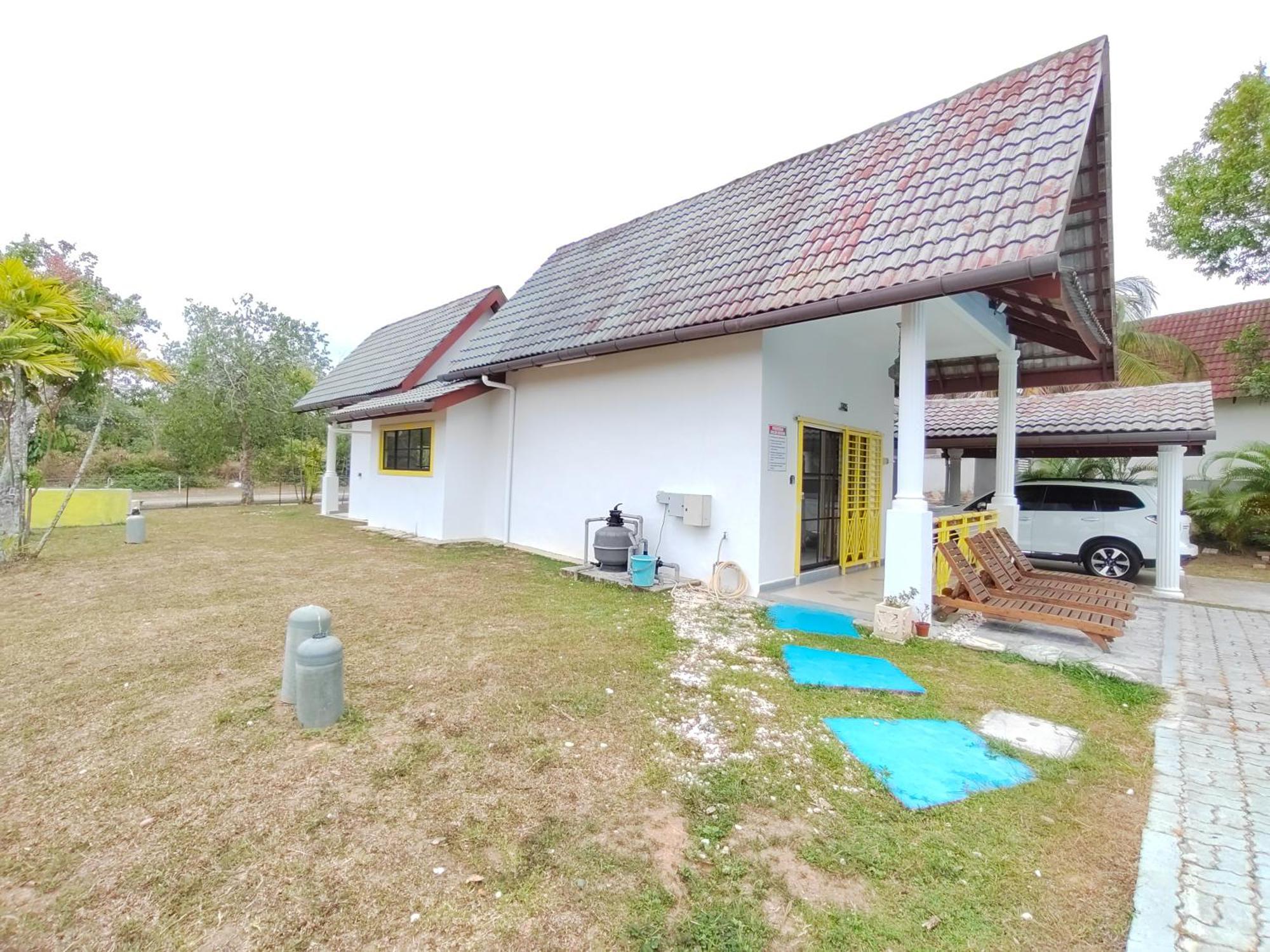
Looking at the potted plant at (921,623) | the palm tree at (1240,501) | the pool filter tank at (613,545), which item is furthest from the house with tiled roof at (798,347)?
the palm tree at (1240,501)

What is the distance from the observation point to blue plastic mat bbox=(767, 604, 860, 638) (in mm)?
5531

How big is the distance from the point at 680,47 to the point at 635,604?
9.84m

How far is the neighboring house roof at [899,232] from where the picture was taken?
192 inches

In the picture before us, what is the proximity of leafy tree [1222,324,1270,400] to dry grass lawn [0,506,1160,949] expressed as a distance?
14566 millimetres

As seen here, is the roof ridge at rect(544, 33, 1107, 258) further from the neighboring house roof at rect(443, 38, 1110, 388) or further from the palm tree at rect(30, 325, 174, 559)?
the palm tree at rect(30, 325, 174, 559)

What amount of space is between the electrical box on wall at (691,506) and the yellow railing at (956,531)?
8.69 ft

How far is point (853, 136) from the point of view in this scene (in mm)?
7668

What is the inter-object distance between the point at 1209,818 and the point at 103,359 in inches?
491

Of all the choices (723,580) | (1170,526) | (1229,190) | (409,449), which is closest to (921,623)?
(723,580)

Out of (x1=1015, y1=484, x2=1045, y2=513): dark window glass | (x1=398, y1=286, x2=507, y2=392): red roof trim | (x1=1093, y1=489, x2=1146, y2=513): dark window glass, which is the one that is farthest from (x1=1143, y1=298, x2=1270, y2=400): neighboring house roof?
(x1=398, y1=286, x2=507, y2=392): red roof trim

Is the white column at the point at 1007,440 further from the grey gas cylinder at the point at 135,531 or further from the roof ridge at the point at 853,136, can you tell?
the grey gas cylinder at the point at 135,531

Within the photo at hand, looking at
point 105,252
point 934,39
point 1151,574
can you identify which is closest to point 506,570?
point 934,39

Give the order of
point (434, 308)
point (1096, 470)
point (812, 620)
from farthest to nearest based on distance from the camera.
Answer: point (434, 308)
point (1096, 470)
point (812, 620)

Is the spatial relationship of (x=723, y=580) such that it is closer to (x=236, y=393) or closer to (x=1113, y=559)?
(x=1113, y=559)
